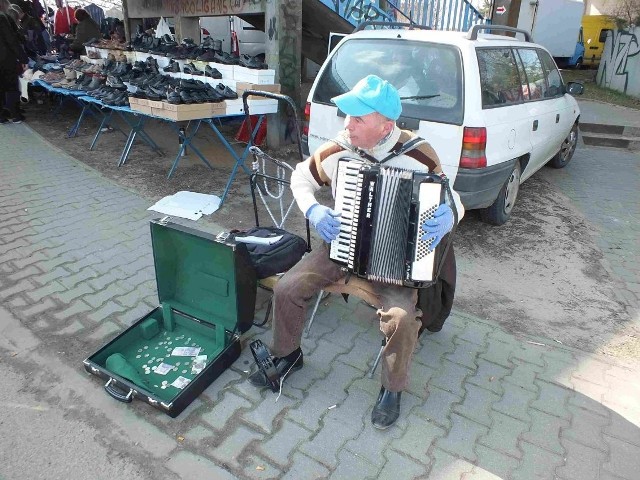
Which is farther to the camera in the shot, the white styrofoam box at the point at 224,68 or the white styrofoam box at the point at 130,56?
the white styrofoam box at the point at 130,56

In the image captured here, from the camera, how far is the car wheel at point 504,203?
174 inches

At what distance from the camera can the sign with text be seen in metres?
6.61

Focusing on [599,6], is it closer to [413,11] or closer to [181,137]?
[413,11]

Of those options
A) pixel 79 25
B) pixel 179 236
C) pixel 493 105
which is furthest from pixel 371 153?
pixel 79 25

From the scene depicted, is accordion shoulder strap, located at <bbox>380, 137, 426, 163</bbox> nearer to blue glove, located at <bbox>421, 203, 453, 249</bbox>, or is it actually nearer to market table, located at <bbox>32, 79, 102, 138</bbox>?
blue glove, located at <bbox>421, 203, 453, 249</bbox>

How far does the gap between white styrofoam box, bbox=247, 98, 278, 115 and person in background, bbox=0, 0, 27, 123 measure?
15.3ft

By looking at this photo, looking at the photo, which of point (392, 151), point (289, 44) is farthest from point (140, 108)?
point (392, 151)

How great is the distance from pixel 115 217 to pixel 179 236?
219cm

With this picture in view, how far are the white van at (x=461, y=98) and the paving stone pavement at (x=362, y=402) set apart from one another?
1322 mm

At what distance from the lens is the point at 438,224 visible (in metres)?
2.06

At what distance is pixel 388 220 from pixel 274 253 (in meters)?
0.98

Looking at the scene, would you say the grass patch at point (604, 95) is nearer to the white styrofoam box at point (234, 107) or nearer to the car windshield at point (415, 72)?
the car windshield at point (415, 72)

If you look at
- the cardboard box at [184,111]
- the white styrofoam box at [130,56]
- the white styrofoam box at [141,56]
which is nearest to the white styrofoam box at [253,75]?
the cardboard box at [184,111]

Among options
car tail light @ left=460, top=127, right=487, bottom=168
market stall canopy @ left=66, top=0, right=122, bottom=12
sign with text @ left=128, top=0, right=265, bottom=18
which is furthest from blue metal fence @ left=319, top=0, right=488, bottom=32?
market stall canopy @ left=66, top=0, right=122, bottom=12
